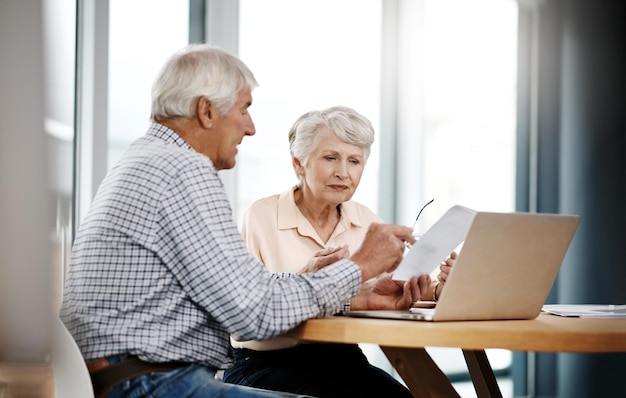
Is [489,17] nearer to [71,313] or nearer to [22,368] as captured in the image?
[71,313]

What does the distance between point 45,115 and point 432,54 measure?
440cm

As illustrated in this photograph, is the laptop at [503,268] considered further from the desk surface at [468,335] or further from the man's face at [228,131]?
the man's face at [228,131]

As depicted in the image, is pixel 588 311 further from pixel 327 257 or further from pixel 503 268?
pixel 327 257

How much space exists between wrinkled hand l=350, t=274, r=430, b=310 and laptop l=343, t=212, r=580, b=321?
0.56ft

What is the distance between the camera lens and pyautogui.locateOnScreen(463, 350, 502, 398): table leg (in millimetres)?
2391

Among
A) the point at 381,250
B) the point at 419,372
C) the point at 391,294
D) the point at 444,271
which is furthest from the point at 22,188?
the point at 444,271

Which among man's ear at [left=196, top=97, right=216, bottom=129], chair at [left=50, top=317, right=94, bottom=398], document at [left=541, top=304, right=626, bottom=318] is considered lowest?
chair at [left=50, top=317, right=94, bottom=398]

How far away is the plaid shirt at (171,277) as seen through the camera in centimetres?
170

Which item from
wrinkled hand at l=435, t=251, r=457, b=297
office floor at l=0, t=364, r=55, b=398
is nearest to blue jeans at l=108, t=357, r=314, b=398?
office floor at l=0, t=364, r=55, b=398

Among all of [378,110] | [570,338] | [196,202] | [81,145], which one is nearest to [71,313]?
[196,202]

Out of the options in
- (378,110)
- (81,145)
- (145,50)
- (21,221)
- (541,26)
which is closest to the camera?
(21,221)

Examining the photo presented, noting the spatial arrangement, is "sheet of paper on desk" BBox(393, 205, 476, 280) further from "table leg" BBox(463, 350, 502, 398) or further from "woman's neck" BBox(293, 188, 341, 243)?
"woman's neck" BBox(293, 188, 341, 243)

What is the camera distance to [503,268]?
1868 mm

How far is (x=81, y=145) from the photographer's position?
3.63m
